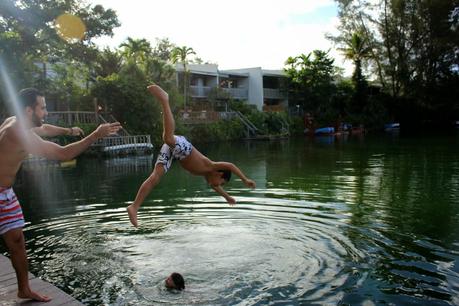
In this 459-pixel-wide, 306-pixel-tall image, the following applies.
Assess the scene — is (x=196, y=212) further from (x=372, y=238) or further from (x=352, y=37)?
(x=352, y=37)

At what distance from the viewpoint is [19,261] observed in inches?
181

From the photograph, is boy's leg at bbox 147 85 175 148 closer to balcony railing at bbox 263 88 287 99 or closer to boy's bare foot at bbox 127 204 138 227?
boy's bare foot at bbox 127 204 138 227

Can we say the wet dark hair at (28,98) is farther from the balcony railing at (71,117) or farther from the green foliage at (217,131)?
the green foliage at (217,131)

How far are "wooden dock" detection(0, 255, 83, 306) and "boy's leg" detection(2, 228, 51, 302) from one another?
0.07 meters


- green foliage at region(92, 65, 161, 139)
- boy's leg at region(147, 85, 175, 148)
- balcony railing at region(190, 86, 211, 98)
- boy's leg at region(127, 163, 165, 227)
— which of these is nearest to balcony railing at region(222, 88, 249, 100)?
balcony railing at region(190, 86, 211, 98)

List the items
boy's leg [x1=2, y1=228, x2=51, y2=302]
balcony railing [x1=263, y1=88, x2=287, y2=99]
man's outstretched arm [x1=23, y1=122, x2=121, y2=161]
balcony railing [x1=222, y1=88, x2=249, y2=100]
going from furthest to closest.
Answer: balcony railing [x1=263, y1=88, x2=287, y2=99] < balcony railing [x1=222, y1=88, x2=249, y2=100] < boy's leg [x1=2, y1=228, x2=51, y2=302] < man's outstretched arm [x1=23, y1=122, x2=121, y2=161]

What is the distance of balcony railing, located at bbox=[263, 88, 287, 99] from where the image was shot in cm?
5262

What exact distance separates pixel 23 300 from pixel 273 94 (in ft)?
163

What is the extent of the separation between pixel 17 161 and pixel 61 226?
17.4 ft

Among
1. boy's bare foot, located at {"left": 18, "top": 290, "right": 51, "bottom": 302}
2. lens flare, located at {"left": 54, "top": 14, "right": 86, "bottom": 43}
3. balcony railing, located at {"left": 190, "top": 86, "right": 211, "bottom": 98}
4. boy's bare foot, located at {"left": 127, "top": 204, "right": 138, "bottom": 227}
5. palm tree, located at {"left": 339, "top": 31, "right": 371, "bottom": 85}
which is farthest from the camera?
palm tree, located at {"left": 339, "top": 31, "right": 371, "bottom": 85}

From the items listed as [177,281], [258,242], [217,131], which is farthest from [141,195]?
[217,131]

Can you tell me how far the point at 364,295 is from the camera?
5.58 meters

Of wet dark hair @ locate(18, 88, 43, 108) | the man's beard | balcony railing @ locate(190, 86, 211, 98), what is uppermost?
balcony railing @ locate(190, 86, 211, 98)

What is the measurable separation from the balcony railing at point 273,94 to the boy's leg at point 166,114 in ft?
153
